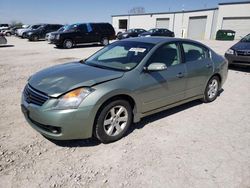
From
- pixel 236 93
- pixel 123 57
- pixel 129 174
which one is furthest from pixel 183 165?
pixel 236 93

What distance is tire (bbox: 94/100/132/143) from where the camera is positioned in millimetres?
3361

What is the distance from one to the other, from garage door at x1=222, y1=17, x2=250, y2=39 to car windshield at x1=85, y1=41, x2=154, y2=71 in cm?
3319

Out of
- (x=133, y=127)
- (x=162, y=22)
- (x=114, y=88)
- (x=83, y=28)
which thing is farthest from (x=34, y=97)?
(x=162, y=22)

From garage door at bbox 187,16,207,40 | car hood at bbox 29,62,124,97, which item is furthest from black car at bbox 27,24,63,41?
garage door at bbox 187,16,207,40

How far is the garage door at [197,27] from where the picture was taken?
37.3 meters

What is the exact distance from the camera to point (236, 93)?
20.7 ft

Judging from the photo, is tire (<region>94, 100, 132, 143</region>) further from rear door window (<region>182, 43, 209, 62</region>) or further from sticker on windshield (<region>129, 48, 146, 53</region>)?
rear door window (<region>182, 43, 209, 62</region>)

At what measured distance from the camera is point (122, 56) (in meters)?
4.34

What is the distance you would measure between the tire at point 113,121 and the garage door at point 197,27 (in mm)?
36805

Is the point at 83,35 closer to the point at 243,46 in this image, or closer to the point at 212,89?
the point at 243,46

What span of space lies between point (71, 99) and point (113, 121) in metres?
0.77

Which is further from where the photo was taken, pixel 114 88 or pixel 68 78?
pixel 68 78

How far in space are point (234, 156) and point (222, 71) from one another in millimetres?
2786

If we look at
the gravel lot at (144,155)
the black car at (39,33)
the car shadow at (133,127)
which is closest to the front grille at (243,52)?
the car shadow at (133,127)
